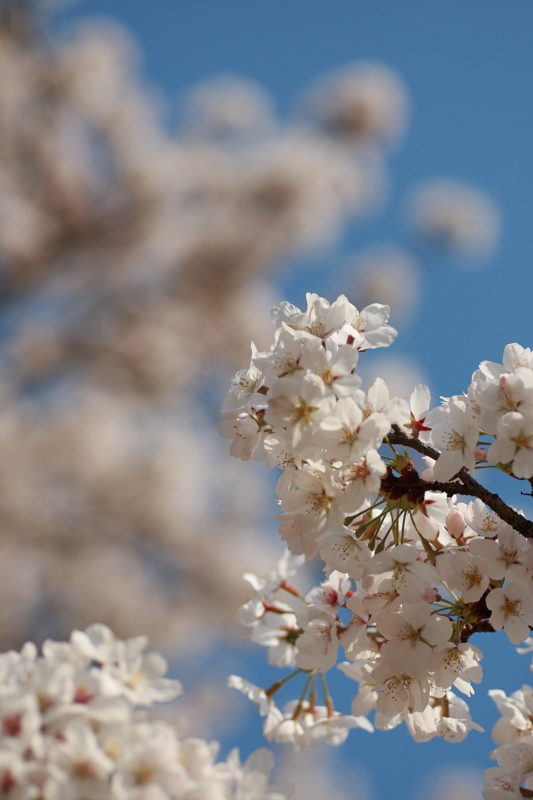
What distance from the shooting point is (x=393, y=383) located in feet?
17.4

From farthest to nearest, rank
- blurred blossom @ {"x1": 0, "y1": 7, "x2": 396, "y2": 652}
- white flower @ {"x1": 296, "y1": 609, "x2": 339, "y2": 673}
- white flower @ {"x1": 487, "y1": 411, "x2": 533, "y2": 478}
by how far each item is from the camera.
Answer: blurred blossom @ {"x1": 0, "y1": 7, "x2": 396, "y2": 652} < white flower @ {"x1": 296, "y1": 609, "x2": 339, "y2": 673} < white flower @ {"x1": 487, "y1": 411, "x2": 533, "y2": 478}

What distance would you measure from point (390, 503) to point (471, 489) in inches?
3.0

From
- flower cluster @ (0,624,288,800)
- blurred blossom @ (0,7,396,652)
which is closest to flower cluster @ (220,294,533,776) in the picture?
flower cluster @ (0,624,288,800)

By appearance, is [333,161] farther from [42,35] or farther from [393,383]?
[42,35]

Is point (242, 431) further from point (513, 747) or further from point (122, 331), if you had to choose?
point (122, 331)

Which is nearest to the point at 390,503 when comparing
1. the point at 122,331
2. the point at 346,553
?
the point at 346,553

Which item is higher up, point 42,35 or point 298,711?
point 42,35

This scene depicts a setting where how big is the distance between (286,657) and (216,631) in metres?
4.61

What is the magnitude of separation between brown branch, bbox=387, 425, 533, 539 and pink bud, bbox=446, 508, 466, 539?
60 mm

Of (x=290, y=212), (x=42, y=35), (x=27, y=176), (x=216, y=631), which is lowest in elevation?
(x=216, y=631)

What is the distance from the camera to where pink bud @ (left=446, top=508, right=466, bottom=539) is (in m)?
0.61

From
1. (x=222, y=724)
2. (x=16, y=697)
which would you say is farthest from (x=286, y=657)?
(x=222, y=724)

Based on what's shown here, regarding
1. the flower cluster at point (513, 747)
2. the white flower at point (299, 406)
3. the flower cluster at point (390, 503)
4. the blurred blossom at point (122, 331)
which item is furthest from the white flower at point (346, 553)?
the blurred blossom at point (122, 331)

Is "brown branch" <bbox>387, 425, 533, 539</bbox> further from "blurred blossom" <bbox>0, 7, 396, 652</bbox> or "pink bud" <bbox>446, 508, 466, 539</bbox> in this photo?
"blurred blossom" <bbox>0, 7, 396, 652</bbox>
